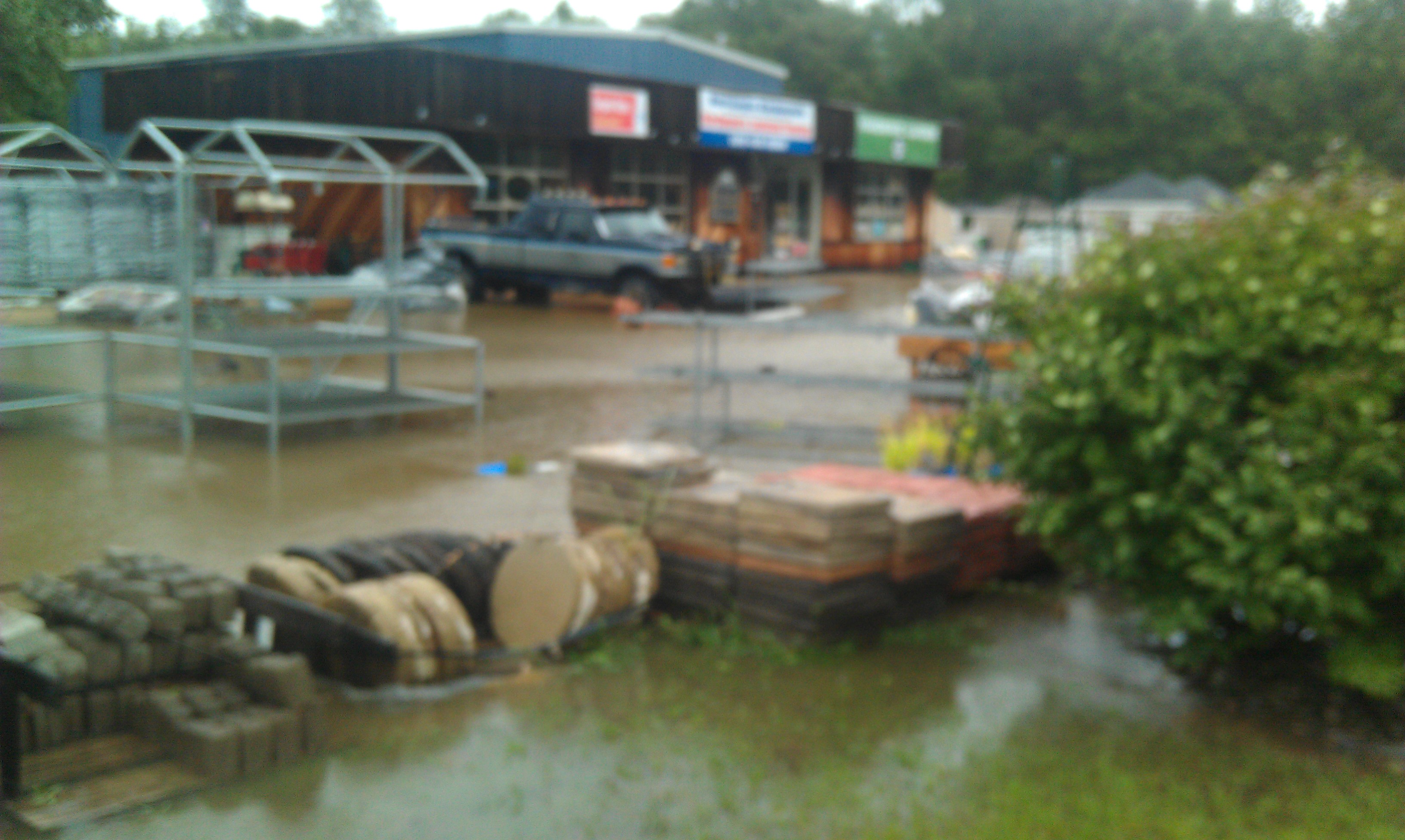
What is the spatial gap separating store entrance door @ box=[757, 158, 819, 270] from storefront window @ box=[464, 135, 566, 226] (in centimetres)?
871

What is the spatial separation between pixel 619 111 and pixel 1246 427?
942 inches

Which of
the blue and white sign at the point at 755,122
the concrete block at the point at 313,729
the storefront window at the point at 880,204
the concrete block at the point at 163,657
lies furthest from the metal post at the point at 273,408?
the storefront window at the point at 880,204

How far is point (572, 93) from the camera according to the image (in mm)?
27203

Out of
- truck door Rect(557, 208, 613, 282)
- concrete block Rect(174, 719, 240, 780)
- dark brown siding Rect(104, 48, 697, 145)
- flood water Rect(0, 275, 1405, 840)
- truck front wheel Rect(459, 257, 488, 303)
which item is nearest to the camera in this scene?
flood water Rect(0, 275, 1405, 840)

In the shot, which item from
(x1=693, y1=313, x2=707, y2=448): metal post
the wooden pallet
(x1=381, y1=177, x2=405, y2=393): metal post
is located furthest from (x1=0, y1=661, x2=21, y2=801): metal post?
(x1=381, y1=177, x2=405, y2=393): metal post

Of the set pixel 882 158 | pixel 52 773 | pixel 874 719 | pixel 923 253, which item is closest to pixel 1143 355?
pixel 874 719

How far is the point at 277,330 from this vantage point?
1222cm

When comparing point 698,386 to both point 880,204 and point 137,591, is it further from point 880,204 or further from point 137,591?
point 880,204

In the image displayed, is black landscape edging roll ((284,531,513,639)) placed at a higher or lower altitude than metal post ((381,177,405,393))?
lower

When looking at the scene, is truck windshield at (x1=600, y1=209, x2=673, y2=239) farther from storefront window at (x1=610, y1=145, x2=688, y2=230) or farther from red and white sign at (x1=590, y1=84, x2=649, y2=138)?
storefront window at (x1=610, y1=145, x2=688, y2=230)

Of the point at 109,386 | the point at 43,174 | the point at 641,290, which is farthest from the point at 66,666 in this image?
the point at 641,290

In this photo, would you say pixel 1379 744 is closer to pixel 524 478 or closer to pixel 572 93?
pixel 524 478

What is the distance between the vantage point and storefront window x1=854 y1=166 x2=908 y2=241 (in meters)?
40.4

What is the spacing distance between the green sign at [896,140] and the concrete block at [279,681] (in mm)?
33869
